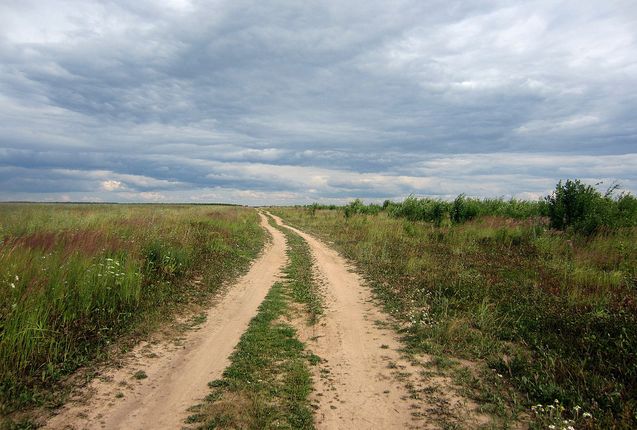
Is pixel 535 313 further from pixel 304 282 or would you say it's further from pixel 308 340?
pixel 304 282

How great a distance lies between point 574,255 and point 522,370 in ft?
A: 31.3

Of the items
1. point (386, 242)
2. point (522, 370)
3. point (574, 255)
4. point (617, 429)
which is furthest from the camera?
point (386, 242)

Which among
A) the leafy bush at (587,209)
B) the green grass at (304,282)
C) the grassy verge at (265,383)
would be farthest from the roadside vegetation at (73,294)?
the leafy bush at (587,209)

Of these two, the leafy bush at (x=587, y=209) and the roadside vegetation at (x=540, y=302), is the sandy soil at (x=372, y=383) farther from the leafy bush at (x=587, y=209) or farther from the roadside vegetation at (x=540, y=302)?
the leafy bush at (x=587, y=209)

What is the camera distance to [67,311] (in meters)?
5.93

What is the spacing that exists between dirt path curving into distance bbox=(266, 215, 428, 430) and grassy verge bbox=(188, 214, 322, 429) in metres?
0.26

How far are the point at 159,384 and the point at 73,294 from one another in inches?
113

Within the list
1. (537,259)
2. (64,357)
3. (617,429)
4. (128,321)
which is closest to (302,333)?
(128,321)

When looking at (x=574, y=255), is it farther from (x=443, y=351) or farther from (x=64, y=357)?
(x=64, y=357)

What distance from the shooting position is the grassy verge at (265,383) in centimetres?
400

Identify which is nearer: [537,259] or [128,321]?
[128,321]

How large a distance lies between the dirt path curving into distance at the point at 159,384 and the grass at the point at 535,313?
3.59 meters

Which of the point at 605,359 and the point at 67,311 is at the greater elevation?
the point at 67,311

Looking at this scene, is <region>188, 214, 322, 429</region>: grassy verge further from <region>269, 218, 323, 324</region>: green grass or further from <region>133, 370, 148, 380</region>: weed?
<region>133, 370, 148, 380</region>: weed
